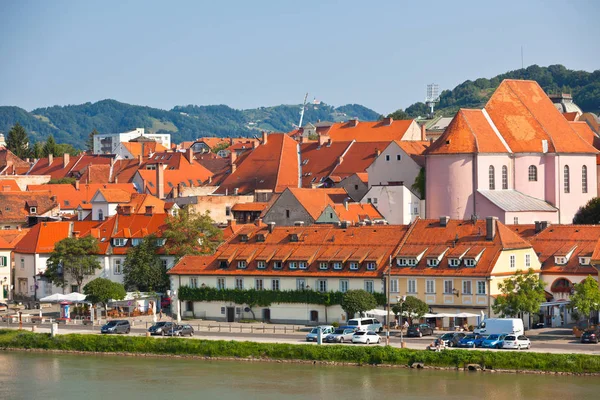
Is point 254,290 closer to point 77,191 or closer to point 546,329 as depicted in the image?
point 546,329

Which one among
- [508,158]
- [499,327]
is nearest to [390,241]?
[499,327]

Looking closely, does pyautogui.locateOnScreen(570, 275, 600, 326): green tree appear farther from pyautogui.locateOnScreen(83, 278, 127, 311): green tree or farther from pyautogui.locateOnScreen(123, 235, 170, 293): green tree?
pyautogui.locateOnScreen(123, 235, 170, 293): green tree

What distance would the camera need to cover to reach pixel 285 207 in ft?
321

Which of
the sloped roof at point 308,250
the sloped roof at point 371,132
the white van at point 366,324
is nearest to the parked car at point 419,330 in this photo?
the white van at point 366,324

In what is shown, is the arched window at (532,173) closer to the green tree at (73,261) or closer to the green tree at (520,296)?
the green tree at (520,296)

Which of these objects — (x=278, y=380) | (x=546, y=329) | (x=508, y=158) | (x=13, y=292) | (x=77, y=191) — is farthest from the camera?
(x=77, y=191)

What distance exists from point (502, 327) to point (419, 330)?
528 centimetres

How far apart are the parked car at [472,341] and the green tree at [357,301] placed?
8292 millimetres

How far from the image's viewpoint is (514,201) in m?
97.6

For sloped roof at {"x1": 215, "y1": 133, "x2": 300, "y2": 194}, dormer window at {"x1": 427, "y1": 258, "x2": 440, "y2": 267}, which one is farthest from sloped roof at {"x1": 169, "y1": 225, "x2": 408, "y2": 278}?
sloped roof at {"x1": 215, "y1": 133, "x2": 300, "y2": 194}

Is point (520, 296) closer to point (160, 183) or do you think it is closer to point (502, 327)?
point (502, 327)

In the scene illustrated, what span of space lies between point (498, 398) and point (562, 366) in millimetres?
4507

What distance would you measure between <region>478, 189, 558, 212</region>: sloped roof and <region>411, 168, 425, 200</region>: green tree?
729 cm

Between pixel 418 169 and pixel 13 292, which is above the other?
pixel 418 169
